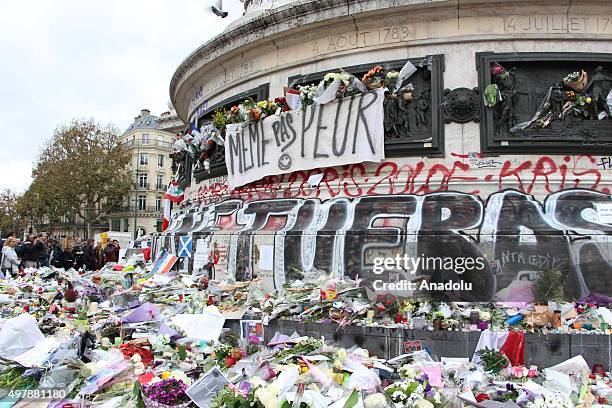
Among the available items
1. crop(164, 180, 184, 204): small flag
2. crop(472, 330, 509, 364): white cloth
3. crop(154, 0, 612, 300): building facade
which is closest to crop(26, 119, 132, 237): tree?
crop(164, 180, 184, 204): small flag

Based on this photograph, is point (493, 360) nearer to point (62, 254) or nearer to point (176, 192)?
point (176, 192)

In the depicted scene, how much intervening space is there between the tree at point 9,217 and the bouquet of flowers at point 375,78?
6819cm

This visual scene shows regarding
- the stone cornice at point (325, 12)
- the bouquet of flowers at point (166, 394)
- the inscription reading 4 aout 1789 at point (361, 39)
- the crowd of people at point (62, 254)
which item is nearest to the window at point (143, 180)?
the crowd of people at point (62, 254)

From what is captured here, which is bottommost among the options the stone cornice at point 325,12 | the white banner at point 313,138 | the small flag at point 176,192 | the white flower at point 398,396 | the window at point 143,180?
the white flower at point 398,396

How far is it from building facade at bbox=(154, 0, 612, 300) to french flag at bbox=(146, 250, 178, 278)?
1376mm

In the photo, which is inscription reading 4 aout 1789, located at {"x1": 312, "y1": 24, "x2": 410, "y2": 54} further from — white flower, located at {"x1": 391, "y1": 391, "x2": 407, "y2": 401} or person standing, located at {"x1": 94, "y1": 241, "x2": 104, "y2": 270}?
person standing, located at {"x1": 94, "y1": 241, "x2": 104, "y2": 270}

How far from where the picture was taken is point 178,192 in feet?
58.9

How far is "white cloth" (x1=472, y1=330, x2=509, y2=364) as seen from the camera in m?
6.44

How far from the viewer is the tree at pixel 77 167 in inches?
1930

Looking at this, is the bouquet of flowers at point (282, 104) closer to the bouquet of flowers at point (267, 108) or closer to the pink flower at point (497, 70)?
the bouquet of flowers at point (267, 108)

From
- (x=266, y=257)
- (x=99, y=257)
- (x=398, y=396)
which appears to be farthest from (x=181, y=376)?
(x=99, y=257)

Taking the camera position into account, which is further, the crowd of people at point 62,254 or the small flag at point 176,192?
the small flag at point 176,192

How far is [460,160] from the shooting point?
1011 cm

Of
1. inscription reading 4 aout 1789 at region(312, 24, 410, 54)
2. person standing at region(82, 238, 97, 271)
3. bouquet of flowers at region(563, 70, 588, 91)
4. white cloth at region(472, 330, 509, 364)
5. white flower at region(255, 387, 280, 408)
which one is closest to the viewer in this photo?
white flower at region(255, 387, 280, 408)
